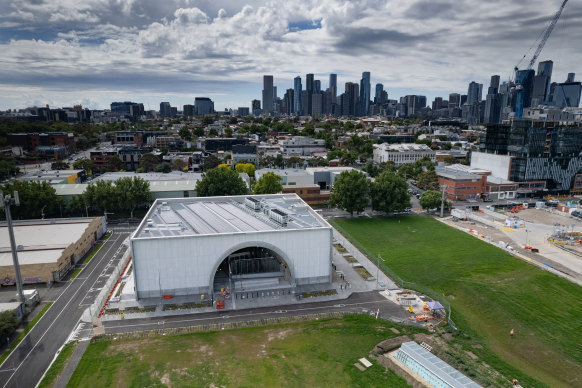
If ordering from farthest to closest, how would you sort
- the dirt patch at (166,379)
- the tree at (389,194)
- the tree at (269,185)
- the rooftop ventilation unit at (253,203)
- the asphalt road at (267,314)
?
1. the tree at (269,185)
2. the tree at (389,194)
3. the rooftop ventilation unit at (253,203)
4. the asphalt road at (267,314)
5. the dirt patch at (166,379)

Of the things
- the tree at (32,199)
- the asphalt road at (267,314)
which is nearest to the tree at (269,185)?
the asphalt road at (267,314)

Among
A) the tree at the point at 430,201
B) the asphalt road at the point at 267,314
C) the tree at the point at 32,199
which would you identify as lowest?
the asphalt road at the point at 267,314

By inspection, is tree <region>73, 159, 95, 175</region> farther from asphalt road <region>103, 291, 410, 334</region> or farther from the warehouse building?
asphalt road <region>103, 291, 410, 334</region>

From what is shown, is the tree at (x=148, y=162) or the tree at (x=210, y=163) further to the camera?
the tree at (x=210, y=163)

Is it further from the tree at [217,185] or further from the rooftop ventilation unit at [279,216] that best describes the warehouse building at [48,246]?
the rooftop ventilation unit at [279,216]

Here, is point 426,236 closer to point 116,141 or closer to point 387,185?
point 387,185

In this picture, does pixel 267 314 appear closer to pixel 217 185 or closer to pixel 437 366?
pixel 437 366

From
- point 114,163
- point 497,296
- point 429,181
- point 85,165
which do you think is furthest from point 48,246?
point 429,181

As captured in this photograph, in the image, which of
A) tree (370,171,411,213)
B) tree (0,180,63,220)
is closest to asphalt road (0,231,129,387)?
tree (0,180,63,220)
